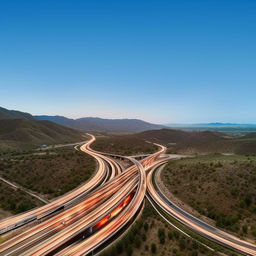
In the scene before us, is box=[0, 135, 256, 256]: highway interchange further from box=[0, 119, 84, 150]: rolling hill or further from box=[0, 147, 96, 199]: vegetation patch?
box=[0, 119, 84, 150]: rolling hill

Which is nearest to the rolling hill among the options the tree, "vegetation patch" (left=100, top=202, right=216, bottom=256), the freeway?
the freeway

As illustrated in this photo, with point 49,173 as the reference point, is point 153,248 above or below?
below

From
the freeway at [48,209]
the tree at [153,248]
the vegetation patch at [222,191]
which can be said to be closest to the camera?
the tree at [153,248]

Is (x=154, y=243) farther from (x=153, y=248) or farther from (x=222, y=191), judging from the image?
(x=222, y=191)

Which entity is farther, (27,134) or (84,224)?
(27,134)

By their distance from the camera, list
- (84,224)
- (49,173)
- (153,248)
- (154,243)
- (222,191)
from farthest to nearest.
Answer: (49,173), (222,191), (84,224), (154,243), (153,248)

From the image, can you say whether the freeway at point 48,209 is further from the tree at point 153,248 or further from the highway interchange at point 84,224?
the tree at point 153,248

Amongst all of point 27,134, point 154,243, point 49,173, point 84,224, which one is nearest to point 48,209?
point 84,224

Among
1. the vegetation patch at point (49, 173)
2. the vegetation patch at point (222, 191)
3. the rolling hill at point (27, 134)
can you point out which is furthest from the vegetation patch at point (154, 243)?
the rolling hill at point (27, 134)

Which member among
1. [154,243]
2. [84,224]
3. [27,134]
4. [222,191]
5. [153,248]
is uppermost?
[27,134]

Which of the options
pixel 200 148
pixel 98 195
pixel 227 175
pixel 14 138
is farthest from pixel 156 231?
pixel 14 138

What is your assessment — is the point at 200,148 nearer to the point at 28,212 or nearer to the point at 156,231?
the point at 156,231
